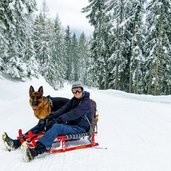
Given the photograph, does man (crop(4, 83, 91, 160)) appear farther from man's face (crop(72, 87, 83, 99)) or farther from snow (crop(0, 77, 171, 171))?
snow (crop(0, 77, 171, 171))

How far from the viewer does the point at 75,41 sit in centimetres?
11144

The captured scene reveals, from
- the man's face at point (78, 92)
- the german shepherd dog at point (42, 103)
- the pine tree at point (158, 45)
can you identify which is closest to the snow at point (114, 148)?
the german shepherd dog at point (42, 103)

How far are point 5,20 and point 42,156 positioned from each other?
39.7ft

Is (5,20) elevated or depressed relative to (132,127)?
elevated

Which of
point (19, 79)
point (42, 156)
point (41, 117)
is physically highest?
point (19, 79)

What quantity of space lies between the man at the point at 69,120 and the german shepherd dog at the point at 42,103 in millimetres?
253

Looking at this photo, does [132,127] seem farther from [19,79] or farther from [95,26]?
[95,26]

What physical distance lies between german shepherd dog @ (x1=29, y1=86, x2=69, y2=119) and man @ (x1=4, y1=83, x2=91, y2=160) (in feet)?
0.83

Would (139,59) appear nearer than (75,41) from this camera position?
Yes

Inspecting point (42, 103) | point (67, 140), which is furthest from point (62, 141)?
point (42, 103)

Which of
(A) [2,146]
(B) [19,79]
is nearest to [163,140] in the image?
(A) [2,146]

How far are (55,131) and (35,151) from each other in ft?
2.17

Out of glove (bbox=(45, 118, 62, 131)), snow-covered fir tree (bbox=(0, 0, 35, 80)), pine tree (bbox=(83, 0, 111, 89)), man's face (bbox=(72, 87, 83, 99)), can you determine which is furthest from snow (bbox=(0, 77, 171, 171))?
pine tree (bbox=(83, 0, 111, 89))

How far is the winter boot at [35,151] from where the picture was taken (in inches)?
230
